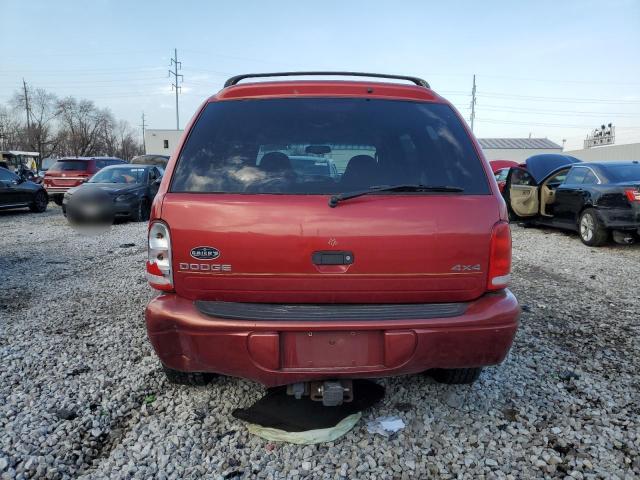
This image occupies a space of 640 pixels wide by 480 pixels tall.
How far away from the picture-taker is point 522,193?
403 inches

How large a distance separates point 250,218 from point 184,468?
1227mm

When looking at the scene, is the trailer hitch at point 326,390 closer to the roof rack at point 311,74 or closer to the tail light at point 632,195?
the roof rack at point 311,74

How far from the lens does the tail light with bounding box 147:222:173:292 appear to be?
224 cm

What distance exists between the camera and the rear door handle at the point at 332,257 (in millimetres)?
2148

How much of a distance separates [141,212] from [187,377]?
Answer: 9475 millimetres

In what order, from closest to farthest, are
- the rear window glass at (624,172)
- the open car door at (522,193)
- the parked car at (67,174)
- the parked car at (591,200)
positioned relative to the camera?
the parked car at (591,200) < the rear window glass at (624,172) < the open car door at (522,193) < the parked car at (67,174)

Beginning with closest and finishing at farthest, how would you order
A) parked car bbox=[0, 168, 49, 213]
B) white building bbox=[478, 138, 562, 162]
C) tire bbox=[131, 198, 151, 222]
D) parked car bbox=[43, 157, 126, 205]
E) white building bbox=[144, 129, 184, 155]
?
tire bbox=[131, 198, 151, 222], parked car bbox=[0, 168, 49, 213], parked car bbox=[43, 157, 126, 205], white building bbox=[478, 138, 562, 162], white building bbox=[144, 129, 184, 155]

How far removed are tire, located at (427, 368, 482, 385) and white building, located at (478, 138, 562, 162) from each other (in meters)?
48.6

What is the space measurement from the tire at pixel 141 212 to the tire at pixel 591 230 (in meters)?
9.36

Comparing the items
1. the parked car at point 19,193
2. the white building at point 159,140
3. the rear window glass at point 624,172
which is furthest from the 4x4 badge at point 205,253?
the white building at point 159,140

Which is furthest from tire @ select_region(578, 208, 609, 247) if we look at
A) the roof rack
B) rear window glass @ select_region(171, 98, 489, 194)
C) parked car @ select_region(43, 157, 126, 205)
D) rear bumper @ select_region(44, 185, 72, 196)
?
rear bumper @ select_region(44, 185, 72, 196)

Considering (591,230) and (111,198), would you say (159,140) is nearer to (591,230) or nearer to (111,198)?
(111,198)

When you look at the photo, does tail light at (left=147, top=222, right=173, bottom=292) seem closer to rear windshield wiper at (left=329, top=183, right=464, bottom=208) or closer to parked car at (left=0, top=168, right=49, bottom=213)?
rear windshield wiper at (left=329, top=183, right=464, bottom=208)

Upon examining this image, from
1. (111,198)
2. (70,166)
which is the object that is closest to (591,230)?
(111,198)
